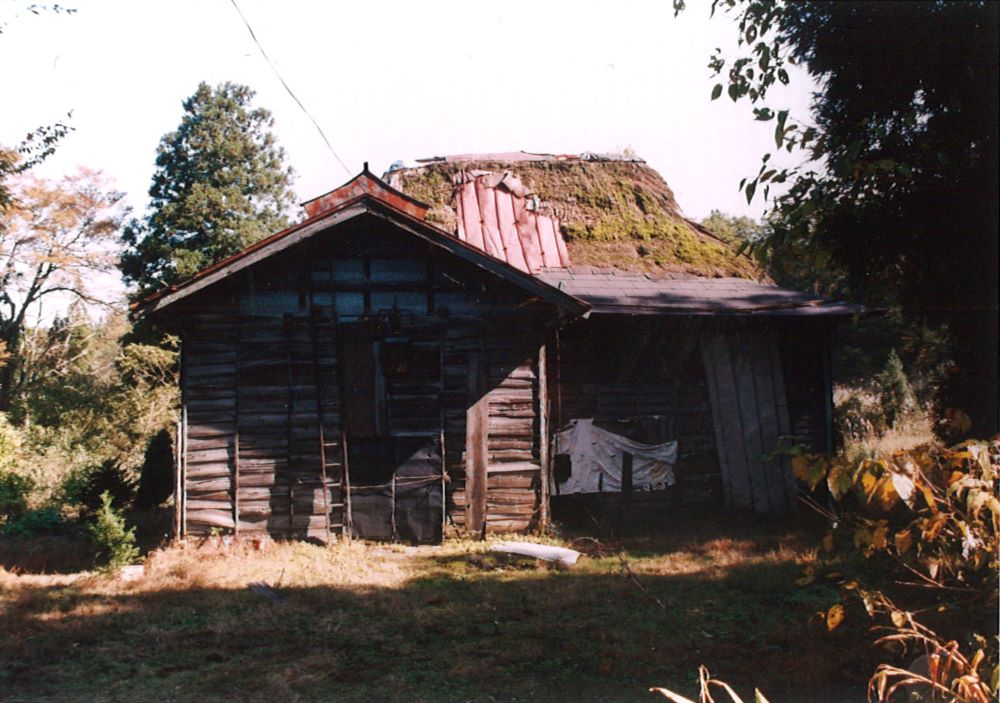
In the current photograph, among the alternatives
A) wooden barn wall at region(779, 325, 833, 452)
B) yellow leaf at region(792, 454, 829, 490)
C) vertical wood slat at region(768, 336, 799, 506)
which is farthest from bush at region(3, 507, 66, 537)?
wooden barn wall at region(779, 325, 833, 452)

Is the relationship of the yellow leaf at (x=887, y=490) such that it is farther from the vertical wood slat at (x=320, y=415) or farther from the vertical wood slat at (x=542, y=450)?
the vertical wood slat at (x=320, y=415)

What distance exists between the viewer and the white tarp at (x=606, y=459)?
41.9 feet

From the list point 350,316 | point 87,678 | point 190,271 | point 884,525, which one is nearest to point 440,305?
point 350,316

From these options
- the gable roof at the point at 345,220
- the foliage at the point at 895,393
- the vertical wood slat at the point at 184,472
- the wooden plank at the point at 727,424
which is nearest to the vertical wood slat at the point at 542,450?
the gable roof at the point at 345,220

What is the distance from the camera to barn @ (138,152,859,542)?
11.0m

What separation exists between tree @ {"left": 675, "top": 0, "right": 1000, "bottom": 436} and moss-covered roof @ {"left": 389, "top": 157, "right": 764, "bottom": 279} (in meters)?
9.14

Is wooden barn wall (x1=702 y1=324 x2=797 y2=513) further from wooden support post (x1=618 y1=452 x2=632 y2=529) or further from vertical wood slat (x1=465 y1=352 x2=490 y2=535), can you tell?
vertical wood slat (x1=465 y1=352 x2=490 y2=535)

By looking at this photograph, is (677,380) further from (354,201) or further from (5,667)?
(5,667)

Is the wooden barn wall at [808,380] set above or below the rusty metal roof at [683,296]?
below

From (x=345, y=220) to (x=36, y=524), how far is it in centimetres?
777

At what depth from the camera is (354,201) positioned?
35.4 ft

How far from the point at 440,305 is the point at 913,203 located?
7389 mm

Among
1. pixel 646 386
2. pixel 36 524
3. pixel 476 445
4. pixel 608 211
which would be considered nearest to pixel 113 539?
pixel 36 524

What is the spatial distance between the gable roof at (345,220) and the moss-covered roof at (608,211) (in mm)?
4131
